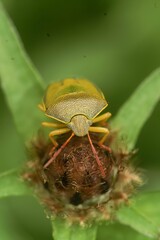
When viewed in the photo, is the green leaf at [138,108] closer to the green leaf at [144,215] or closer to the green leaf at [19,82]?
the green leaf at [144,215]

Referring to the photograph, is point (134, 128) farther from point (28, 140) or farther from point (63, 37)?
point (63, 37)

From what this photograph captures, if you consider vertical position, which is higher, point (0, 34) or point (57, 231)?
point (0, 34)

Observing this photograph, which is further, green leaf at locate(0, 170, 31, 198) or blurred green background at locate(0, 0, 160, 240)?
blurred green background at locate(0, 0, 160, 240)

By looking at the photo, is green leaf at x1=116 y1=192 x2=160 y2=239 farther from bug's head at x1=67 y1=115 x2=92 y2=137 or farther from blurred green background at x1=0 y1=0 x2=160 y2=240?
blurred green background at x1=0 y1=0 x2=160 y2=240

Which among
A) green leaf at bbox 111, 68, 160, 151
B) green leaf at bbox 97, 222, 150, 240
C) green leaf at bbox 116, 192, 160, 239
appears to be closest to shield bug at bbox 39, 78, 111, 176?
green leaf at bbox 111, 68, 160, 151

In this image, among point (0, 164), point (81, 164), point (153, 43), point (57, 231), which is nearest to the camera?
point (81, 164)

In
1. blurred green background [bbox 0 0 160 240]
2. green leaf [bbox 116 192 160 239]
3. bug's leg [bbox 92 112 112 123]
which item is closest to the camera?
green leaf [bbox 116 192 160 239]

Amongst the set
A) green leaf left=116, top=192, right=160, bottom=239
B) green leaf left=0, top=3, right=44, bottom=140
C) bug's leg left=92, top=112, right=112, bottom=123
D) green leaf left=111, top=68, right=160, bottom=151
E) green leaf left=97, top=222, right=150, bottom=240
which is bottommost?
green leaf left=97, top=222, right=150, bottom=240

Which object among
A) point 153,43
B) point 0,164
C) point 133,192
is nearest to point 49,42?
point 153,43
